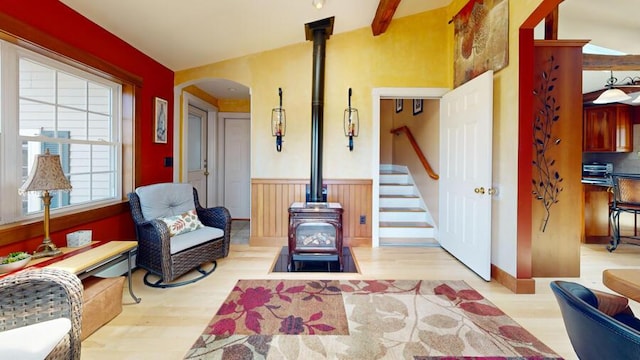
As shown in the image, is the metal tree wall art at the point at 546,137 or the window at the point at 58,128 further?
the metal tree wall art at the point at 546,137

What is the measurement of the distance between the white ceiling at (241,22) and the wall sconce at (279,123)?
785mm

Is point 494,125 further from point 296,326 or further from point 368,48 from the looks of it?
point 296,326

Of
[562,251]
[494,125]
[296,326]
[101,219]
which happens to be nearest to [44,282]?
[296,326]

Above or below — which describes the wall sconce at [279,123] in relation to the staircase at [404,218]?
above

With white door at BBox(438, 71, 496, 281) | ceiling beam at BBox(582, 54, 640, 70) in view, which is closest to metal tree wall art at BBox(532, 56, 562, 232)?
white door at BBox(438, 71, 496, 281)

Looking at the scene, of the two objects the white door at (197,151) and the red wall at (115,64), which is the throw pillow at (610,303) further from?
the white door at (197,151)

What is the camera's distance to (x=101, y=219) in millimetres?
2678

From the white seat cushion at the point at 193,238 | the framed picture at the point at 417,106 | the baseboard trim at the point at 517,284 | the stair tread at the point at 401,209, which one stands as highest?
the framed picture at the point at 417,106

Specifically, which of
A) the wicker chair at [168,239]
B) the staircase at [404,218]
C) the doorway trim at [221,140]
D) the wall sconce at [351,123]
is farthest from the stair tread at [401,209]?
the doorway trim at [221,140]

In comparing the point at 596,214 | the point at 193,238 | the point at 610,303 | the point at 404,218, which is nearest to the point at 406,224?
the point at 404,218

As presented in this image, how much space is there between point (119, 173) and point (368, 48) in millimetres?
3271

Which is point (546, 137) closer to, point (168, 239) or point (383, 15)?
point (383, 15)

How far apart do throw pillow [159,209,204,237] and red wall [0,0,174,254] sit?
536 mm

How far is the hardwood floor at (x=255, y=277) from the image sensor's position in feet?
6.03
